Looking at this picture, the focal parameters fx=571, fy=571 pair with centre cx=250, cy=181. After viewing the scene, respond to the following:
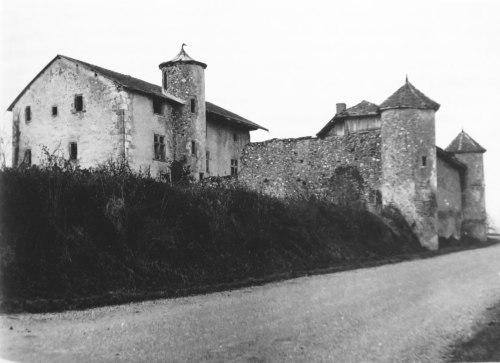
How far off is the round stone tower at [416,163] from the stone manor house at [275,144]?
4cm

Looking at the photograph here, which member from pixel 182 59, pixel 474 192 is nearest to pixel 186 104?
pixel 182 59

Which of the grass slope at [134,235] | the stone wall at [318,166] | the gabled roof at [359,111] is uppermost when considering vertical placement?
the gabled roof at [359,111]

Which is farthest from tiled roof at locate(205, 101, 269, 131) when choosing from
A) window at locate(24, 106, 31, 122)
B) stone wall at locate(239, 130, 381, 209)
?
window at locate(24, 106, 31, 122)

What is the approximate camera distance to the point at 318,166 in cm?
2838

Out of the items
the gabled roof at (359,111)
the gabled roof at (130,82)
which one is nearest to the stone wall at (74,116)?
the gabled roof at (130,82)

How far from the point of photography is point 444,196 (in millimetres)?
30078

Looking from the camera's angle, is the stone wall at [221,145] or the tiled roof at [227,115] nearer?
the stone wall at [221,145]

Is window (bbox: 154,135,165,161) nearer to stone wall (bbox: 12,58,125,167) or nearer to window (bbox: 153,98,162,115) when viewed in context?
window (bbox: 153,98,162,115)

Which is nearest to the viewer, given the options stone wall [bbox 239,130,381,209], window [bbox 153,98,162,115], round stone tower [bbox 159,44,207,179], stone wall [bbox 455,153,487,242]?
stone wall [bbox 239,130,381,209]

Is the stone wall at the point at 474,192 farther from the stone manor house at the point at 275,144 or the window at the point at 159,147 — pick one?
the window at the point at 159,147

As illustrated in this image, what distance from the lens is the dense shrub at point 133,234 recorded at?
11.7m

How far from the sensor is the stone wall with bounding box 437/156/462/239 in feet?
96.3

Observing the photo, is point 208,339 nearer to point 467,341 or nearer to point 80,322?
point 80,322

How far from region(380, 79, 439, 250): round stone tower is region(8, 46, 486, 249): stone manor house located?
45 millimetres
